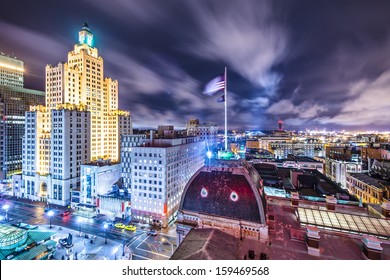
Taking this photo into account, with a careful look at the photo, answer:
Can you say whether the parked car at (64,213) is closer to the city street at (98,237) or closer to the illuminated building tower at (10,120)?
the city street at (98,237)

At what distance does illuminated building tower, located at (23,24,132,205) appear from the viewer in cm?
3900

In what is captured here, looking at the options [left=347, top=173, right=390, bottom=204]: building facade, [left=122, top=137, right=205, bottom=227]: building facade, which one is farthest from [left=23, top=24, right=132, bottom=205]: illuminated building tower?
[left=347, top=173, right=390, bottom=204]: building facade

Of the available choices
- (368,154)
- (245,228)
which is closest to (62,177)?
(245,228)

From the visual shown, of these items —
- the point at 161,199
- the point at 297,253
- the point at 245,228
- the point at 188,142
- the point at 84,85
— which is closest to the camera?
the point at 297,253

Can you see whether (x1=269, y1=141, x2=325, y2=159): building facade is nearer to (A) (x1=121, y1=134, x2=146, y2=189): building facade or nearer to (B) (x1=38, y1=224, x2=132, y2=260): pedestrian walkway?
(A) (x1=121, y1=134, x2=146, y2=189): building facade

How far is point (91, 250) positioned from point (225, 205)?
20.2m

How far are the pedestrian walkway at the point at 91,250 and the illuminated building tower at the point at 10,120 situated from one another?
31.6 meters

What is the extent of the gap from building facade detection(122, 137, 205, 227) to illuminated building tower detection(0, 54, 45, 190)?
34.1 meters

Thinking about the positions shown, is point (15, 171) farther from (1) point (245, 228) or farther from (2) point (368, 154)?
(2) point (368, 154)

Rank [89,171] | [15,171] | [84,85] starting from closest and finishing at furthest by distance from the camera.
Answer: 1. [89,171]
2. [84,85]
3. [15,171]

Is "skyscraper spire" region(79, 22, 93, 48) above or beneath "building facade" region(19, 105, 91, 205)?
above

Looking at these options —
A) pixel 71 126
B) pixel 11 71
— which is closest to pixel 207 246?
pixel 71 126
